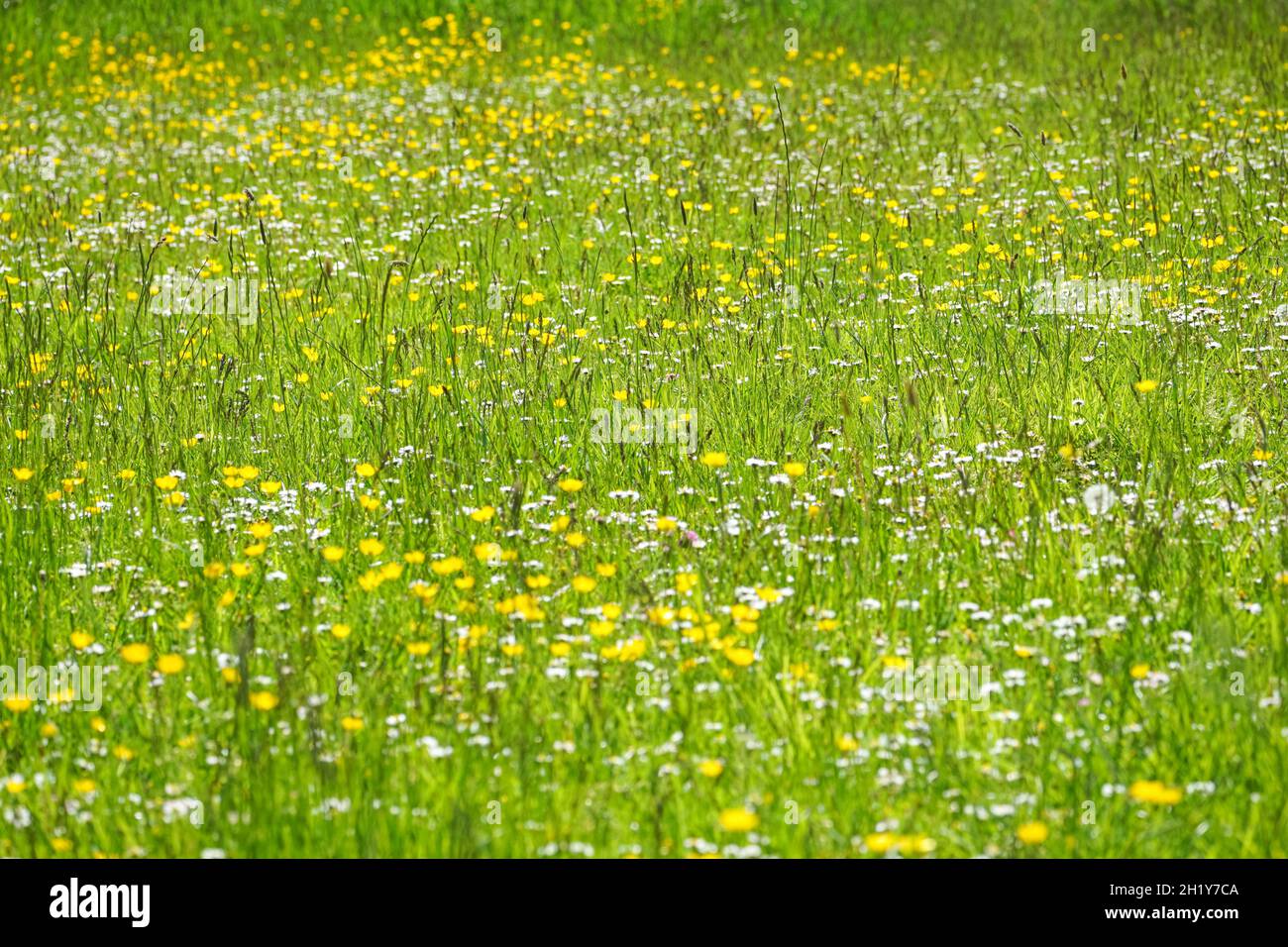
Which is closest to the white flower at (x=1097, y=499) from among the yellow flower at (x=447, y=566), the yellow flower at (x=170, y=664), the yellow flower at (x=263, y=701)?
the yellow flower at (x=447, y=566)

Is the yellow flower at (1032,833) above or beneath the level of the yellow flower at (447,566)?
beneath

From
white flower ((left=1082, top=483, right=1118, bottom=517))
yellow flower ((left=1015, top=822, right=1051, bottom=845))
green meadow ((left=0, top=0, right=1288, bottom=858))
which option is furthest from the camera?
white flower ((left=1082, top=483, right=1118, bottom=517))

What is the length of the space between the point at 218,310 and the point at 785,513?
3.98 metres

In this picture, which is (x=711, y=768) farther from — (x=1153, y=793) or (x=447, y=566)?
(x=447, y=566)

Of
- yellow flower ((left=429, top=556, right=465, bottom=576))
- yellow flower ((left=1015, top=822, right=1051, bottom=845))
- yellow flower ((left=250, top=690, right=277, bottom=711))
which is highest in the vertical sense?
yellow flower ((left=429, top=556, right=465, bottom=576))

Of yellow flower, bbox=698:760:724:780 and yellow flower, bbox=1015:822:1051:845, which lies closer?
yellow flower, bbox=1015:822:1051:845

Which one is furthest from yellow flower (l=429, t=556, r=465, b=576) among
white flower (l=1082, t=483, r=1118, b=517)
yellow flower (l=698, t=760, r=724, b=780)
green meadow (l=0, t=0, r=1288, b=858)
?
white flower (l=1082, t=483, r=1118, b=517)

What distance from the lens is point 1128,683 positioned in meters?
3.41

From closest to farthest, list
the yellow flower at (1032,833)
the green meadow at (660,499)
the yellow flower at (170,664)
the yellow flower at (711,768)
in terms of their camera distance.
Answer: the yellow flower at (1032,833)
the yellow flower at (711,768)
the green meadow at (660,499)
the yellow flower at (170,664)

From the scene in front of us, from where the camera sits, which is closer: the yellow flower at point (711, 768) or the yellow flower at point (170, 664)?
the yellow flower at point (711, 768)

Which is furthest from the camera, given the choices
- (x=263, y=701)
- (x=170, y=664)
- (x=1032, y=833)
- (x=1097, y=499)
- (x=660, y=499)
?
(x=660, y=499)
